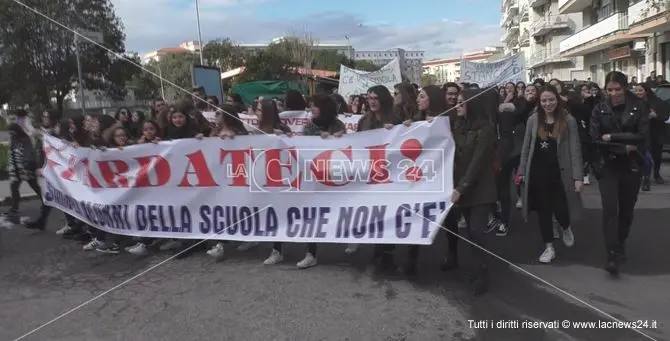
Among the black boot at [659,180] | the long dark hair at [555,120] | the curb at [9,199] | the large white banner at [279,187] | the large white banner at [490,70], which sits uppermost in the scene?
the large white banner at [490,70]

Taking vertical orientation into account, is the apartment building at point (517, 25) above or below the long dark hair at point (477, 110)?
above

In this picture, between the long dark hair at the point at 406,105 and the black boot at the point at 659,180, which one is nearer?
the long dark hair at the point at 406,105

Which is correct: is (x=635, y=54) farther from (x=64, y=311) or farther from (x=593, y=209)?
(x=64, y=311)

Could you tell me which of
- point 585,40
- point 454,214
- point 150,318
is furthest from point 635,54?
point 150,318

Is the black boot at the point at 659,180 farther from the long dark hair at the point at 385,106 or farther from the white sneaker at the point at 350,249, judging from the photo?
the long dark hair at the point at 385,106

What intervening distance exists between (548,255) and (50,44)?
37516 mm

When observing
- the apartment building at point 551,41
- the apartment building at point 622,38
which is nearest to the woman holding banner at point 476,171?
the apartment building at point 622,38

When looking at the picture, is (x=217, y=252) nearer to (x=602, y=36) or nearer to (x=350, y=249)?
(x=350, y=249)

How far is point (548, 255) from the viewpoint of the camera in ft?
18.8

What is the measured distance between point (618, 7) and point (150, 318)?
3593 centimetres

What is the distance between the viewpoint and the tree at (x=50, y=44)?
34.3 m

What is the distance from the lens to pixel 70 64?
123 feet

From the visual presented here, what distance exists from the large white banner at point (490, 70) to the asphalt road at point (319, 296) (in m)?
6.62

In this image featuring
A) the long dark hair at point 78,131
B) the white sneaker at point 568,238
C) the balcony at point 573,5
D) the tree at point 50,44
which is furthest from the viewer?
the balcony at point 573,5
